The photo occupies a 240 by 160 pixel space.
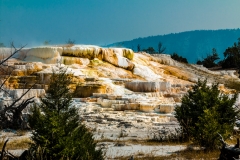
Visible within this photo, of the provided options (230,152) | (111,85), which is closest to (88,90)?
(111,85)

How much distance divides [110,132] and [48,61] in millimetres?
13119

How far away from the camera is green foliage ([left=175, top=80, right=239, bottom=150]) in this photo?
8117mm

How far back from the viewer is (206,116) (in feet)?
27.3

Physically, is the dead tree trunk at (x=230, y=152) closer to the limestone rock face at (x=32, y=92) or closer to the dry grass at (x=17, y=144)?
the dry grass at (x=17, y=144)

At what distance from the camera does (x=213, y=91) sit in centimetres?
961

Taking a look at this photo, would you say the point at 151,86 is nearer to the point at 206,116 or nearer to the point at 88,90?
the point at 88,90

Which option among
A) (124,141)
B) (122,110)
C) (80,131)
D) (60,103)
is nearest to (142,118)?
(122,110)

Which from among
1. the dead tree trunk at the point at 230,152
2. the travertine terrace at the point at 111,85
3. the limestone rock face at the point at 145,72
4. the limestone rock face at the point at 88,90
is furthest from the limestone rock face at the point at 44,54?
the dead tree trunk at the point at 230,152

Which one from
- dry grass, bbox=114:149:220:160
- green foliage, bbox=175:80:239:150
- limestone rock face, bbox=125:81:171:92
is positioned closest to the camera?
dry grass, bbox=114:149:220:160

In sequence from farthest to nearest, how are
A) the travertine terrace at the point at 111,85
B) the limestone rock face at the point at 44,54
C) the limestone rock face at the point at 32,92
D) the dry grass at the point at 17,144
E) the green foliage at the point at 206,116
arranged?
the limestone rock face at the point at 44,54, the limestone rock face at the point at 32,92, the travertine terrace at the point at 111,85, the dry grass at the point at 17,144, the green foliage at the point at 206,116

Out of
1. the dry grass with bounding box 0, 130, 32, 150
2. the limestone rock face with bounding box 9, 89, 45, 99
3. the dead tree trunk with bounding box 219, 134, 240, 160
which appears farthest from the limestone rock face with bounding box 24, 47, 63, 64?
the dead tree trunk with bounding box 219, 134, 240, 160

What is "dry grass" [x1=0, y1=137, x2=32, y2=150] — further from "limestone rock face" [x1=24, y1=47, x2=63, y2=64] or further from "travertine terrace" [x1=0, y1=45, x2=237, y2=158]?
"limestone rock face" [x1=24, y1=47, x2=63, y2=64]

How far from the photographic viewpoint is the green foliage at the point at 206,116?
812 centimetres

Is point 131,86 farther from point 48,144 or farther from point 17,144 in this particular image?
point 48,144
